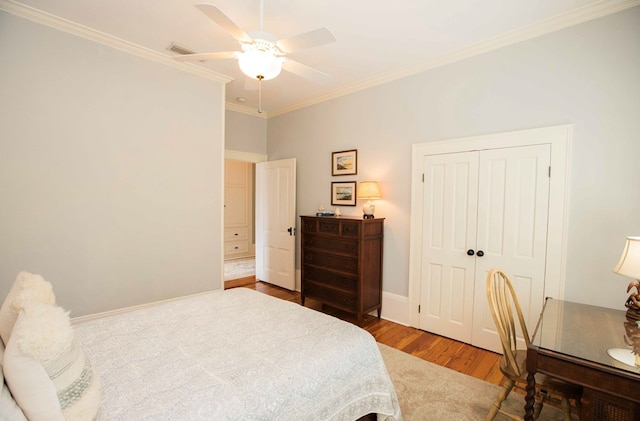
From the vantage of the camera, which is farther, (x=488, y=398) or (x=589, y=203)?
(x=589, y=203)

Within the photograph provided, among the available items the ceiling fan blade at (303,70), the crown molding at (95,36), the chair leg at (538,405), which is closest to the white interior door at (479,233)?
the chair leg at (538,405)

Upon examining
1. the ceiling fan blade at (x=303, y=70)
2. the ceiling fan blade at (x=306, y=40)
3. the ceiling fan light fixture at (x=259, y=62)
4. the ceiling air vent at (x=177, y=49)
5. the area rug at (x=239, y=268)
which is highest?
the ceiling air vent at (x=177, y=49)

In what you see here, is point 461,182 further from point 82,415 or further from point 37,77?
point 37,77

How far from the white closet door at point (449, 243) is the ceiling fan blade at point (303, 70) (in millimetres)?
1583

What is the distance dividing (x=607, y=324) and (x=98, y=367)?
2638 mm

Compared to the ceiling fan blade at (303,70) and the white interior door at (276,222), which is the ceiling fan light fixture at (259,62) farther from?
the white interior door at (276,222)

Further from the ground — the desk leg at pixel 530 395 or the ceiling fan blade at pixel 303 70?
the ceiling fan blade at pixel 303 70

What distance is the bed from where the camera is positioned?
111 cm

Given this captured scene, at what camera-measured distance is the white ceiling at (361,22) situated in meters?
2.25

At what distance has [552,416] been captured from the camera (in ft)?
6.36

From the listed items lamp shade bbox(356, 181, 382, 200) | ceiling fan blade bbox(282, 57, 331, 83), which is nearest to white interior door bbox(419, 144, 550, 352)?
lamp shade bbox(356, 181, 382, 200)

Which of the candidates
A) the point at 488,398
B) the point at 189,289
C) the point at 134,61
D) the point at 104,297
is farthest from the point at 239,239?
the point at 488,398

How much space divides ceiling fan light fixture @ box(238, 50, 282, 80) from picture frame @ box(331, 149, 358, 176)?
2041mm

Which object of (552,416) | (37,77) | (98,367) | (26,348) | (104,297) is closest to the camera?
(26,348)
